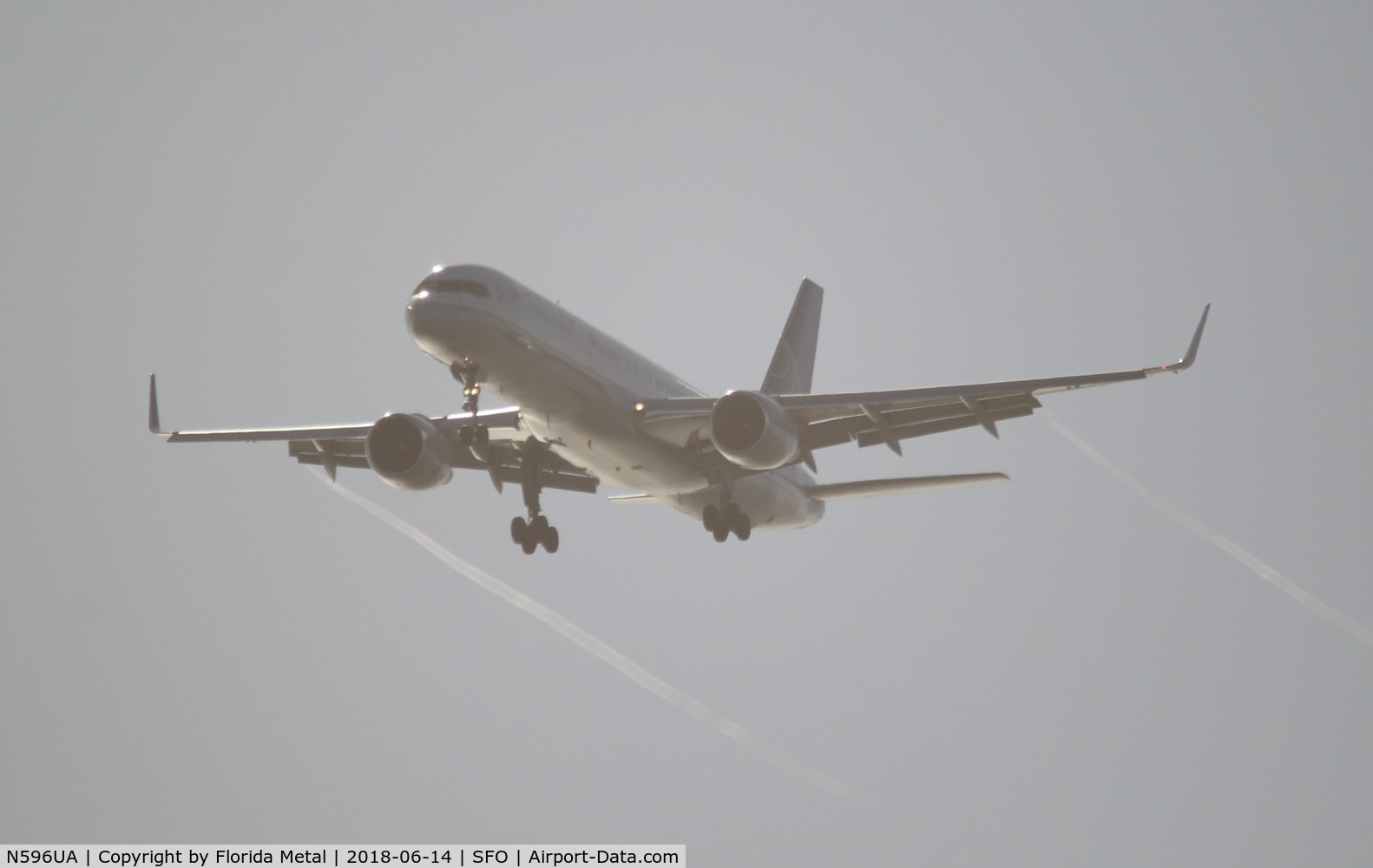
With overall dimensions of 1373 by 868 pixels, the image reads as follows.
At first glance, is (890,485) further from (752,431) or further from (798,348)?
(798,348)

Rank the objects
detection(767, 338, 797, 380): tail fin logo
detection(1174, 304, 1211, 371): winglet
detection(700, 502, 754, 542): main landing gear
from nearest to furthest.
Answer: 1. detection(1174, 304, 1211, 371): winglet
2. detection(700, 502, 754, 542): main landing gear
3. detection(767, 338, 797, 380): tail fin logo

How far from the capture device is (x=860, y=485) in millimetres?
38781

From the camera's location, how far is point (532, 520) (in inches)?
1558

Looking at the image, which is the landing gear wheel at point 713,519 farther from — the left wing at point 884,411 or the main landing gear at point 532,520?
the main landing gear at point 532,520

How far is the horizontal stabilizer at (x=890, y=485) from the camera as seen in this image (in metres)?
35.6

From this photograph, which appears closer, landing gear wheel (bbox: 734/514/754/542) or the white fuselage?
the white fuselage

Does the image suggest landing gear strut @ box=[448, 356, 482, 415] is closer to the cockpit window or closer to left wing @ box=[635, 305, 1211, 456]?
the cockpit window

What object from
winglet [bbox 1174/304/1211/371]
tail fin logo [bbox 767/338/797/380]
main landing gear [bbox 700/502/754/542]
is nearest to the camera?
winglet [bbox 1174/304/1211/371]

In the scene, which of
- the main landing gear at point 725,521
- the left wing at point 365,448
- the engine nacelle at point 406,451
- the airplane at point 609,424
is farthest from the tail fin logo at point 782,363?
the engine nacelle at point 406,451

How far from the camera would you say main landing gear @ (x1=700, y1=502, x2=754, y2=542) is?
38.4 m

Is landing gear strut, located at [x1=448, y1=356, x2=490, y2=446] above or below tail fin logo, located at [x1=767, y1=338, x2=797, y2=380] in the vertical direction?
below

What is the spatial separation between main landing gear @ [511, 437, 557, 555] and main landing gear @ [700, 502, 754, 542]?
3688mm

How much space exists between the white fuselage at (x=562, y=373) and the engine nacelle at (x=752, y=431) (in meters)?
1.83

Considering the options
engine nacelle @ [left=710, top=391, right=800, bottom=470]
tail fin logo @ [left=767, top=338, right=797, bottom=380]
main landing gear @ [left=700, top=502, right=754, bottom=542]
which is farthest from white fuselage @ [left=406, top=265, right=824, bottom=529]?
tail fin logo @ [left=767, top=338, right=797, bottom=380]
